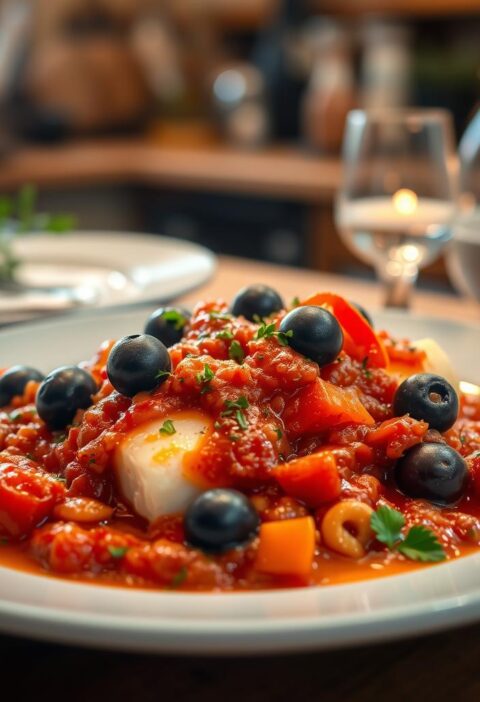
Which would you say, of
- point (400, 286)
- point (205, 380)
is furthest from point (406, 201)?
point (205, 380)

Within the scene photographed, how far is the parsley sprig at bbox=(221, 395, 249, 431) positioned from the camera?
1.19 metres

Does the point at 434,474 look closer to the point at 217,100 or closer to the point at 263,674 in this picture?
the point at 263,674

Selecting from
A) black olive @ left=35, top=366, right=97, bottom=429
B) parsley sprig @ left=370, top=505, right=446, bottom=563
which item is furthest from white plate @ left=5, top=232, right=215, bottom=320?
parsley sprig @ left=370, top=505, right=446, bottom=563

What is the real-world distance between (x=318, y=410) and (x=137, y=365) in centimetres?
24

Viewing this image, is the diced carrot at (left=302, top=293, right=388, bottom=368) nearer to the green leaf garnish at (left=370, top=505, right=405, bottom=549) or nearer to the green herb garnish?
the green leaf garnish at (left=370, top=505, right=405, bottom=549)

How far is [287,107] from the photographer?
5.71m

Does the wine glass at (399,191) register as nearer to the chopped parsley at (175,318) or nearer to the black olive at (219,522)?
the chopped parsley at (175,318)

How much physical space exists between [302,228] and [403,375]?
10.1 ft

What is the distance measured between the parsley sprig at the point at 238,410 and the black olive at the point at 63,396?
0.81 ft

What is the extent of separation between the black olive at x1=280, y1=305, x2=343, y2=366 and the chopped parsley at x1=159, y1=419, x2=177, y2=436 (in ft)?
0.67

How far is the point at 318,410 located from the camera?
1238 millimetres

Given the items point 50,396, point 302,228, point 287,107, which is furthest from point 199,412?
point 287,107

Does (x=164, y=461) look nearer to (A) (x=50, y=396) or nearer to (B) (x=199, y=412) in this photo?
(B) (x=199, y=412)

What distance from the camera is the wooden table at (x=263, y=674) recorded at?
1.04 metres
